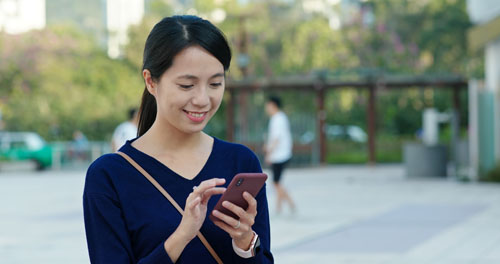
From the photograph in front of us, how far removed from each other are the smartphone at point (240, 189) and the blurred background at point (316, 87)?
1822 centimetres

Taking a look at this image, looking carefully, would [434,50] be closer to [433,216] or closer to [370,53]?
[370,53]

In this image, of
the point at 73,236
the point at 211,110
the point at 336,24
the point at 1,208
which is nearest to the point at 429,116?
the point at 1,208

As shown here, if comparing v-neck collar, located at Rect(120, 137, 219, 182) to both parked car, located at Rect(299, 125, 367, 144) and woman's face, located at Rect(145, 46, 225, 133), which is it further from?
parked car, located at Rect(299, 125, 367, 144)

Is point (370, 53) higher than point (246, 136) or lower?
higher

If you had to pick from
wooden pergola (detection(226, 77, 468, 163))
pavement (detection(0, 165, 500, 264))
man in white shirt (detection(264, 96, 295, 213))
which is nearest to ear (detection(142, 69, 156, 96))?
pavement (detection(0, 165, 500, 264))

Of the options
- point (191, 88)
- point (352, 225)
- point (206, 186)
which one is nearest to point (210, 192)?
point (206, 186)

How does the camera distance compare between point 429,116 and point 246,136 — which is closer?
point 429,116

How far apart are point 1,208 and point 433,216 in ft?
25.7

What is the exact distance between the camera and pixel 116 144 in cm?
1133

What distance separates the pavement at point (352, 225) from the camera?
8.80m

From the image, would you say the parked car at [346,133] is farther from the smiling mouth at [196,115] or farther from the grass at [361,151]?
the smiling mouth at [196,115]

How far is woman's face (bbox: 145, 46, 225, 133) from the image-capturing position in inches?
96.4

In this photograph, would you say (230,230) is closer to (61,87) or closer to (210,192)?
(210,192)

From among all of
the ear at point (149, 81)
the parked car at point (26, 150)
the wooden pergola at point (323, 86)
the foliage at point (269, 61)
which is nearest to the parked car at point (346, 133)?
the foliage at point (269, 61)
